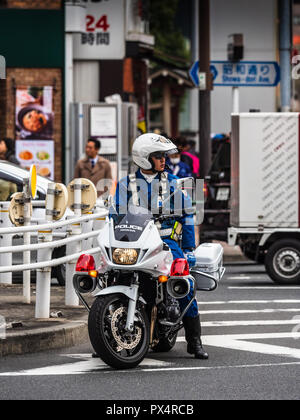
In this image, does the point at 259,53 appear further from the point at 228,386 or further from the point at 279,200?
the point at 228,386

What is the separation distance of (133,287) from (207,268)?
110cm

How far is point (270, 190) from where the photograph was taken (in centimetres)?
1552

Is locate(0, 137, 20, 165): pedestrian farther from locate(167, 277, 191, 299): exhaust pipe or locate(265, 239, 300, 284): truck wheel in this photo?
locate(167, 277, 191, 299): exhaust pipe

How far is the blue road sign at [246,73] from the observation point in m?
20.3

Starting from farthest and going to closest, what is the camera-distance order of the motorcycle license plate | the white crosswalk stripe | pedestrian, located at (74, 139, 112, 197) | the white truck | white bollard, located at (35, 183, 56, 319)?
the motorcycle license plate < pedestrian, located at (74, 139, 112, 197) < the white truck < white bollard, located at (35, 183, 56, 319) < the white crosswalk stripe

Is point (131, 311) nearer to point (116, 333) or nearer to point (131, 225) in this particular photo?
point (116, 333)

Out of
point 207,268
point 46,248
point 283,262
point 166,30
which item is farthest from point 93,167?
point 166,30

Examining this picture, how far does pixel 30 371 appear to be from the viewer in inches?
331

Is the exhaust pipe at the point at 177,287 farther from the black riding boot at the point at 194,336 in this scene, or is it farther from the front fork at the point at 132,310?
the black riding boot at the point at 194,336

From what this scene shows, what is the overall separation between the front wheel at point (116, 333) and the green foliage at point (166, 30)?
162ft

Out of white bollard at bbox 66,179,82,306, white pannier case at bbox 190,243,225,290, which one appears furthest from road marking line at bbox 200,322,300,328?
white pannier case at bbox 190,243,225,290

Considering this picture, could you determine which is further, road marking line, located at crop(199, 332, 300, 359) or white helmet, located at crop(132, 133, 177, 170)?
road marking line, located at crop(199, 332, 300, 359)

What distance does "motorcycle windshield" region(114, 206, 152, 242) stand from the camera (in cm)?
842

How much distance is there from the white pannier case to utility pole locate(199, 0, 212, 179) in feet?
39.9
